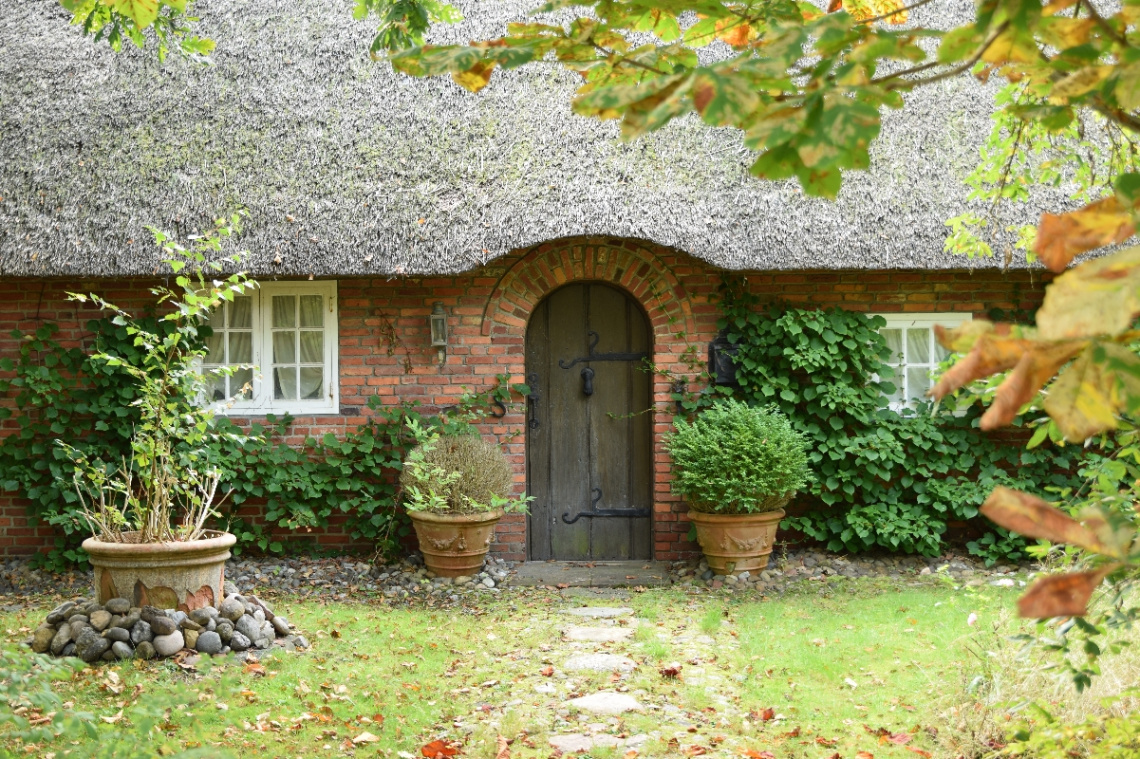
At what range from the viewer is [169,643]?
4.58m

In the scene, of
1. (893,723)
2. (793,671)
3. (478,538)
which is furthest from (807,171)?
(478,538)

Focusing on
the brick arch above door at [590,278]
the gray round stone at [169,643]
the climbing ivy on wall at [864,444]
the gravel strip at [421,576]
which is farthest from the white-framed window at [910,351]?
the gray round stone at [169,643]

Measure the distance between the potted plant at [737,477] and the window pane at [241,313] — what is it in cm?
339

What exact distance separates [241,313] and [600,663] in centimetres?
435

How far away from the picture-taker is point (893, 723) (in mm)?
3734

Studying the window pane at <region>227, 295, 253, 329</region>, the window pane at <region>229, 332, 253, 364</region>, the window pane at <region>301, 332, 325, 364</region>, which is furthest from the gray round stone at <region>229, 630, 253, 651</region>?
the window pane at <region>227, 295, 253, 329</region>

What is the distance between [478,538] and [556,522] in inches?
45.7

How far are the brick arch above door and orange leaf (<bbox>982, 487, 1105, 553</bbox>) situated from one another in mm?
6401

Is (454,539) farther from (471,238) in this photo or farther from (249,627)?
(471,238)

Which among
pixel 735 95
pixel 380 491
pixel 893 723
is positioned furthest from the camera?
pixel 380 491

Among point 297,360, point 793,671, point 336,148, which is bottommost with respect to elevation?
point 793,671

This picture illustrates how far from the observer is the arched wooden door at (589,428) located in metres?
7.59

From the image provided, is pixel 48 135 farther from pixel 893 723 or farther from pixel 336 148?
pixel 893 723

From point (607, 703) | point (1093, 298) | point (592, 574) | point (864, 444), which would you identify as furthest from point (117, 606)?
point (864, 444)
